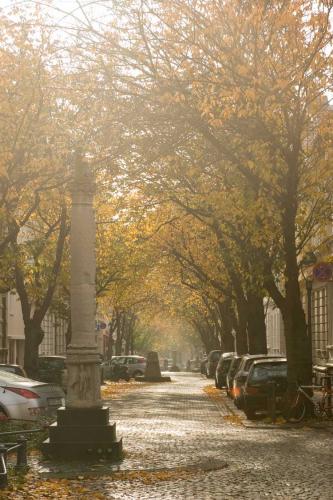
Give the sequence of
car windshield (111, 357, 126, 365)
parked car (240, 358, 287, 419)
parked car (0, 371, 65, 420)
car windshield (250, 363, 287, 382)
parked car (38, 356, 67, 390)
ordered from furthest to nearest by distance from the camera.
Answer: car windshield (111, 357, 126, 365) → parked car (38, 356, 67, 390) → car windshield (250, 363, 287, 382) → parked car (240, 358, 287, 419) → parked car (0, 371, 65, 420)

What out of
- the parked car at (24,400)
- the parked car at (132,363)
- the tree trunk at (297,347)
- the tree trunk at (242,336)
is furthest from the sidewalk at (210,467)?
the parked car at (132,363)

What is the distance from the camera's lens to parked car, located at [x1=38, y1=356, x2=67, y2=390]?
113 ft

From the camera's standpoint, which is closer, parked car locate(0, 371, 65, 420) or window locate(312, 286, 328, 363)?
parked car locate(0, 371, 65, 420)

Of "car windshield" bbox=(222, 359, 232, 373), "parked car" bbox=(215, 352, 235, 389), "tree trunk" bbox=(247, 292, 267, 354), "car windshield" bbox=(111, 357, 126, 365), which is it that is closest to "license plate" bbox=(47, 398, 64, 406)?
"tree trunk" bbox=(247, 292, 267, 354)

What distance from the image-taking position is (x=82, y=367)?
48.7 feet

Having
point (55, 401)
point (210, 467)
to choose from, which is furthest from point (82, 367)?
point (55, 401)

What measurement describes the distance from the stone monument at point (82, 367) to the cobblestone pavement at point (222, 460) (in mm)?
639

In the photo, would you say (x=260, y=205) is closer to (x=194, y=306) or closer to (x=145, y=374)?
(x=145, y=374)

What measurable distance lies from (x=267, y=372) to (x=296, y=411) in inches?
117

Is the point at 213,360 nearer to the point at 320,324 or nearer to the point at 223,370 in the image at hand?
the point at 320,324

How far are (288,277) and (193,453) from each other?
7.80 meters

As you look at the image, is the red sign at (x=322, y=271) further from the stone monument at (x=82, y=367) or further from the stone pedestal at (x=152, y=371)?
the stone pedestal at (x=152, y=371)

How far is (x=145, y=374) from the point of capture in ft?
195

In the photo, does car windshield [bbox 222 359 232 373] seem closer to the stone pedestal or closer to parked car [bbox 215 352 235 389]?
parked car [bbox 215 352 235 389]
